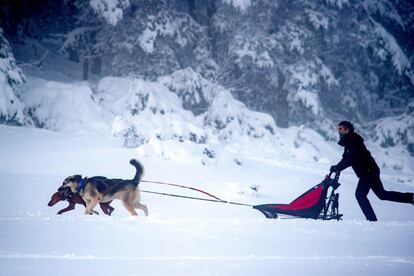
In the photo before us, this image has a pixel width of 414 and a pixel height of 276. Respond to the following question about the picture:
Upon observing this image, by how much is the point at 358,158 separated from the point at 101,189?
436cm

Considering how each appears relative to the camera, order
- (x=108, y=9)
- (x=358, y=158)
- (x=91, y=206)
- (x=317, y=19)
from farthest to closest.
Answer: (x=317, y=19) → (x=108, y=9) → (x=91, y=206) → (x=358, y=158)

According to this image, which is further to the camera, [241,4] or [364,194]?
[241,4]

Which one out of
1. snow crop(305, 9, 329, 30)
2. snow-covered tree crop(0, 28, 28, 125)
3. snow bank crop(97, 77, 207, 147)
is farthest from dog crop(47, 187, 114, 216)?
snow crop(305, 9, 329, 30)

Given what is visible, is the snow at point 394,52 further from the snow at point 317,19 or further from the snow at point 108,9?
the snow at point 108,9

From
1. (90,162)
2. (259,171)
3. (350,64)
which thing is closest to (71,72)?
(90,162)

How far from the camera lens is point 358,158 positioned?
607 centimetres

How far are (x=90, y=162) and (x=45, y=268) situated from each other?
8.07 m

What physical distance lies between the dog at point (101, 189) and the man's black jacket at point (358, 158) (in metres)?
3.60

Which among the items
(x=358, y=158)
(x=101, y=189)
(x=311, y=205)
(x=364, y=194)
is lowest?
(x=101, y=189)

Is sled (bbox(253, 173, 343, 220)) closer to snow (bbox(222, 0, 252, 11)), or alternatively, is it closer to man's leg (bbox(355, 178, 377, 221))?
man's leg (bbox(355, 178, 377, 221))

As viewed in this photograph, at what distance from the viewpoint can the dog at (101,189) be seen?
6.60 metres

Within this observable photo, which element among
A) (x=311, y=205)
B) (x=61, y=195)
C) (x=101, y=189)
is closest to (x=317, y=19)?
(x=311, y=205)

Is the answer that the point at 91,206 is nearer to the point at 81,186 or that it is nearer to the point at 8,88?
the point at 81,186

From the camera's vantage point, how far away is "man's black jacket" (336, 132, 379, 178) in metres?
6.07
